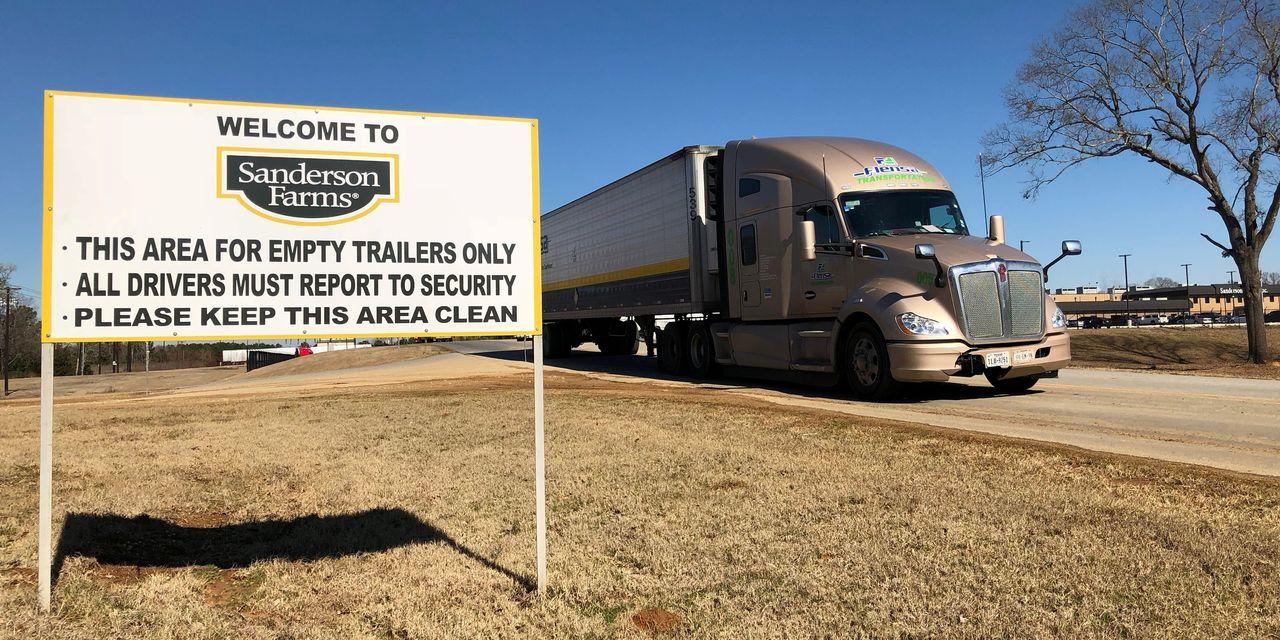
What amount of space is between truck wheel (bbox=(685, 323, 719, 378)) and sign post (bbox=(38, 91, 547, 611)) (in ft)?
38.5

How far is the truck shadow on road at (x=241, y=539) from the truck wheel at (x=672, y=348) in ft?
40.4

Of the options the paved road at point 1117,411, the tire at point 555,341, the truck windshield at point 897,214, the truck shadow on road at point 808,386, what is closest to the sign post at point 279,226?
the paved road at point 1117,411

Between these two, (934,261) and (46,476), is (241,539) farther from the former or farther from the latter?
(934,261)

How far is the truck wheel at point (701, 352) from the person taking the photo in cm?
1588

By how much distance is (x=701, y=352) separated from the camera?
642 inches

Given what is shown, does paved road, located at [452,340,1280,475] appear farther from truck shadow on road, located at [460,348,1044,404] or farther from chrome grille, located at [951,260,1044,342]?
chrome grille, located at [951,260,1044,342]

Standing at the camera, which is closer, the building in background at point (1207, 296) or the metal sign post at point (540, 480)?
the metal sign post at point (540, 480)

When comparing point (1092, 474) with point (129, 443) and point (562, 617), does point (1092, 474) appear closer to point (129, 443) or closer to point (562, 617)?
point (562, 617)

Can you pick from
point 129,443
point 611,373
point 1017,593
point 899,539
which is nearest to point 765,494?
point 899,539

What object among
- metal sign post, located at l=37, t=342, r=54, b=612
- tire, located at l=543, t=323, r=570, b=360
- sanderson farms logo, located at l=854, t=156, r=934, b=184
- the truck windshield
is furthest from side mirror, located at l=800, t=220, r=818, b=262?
tire, located at l=543, t=323, r=570, b=360

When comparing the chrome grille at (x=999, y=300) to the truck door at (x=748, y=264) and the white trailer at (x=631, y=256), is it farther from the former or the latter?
the white trailer at (x=631, y=256)

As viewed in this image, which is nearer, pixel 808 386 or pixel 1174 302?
pixel 808 386

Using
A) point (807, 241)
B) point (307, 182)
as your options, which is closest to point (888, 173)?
point (807, 241)

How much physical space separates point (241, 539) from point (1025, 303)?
1045cm
